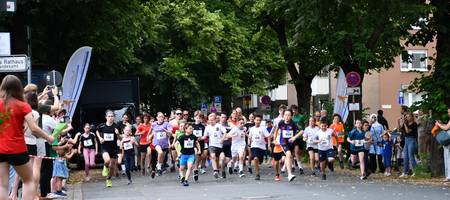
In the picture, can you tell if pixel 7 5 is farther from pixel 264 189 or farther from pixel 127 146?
pixel 127 146

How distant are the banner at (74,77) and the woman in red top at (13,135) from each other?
38.6ft

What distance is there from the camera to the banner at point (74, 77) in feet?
73.7

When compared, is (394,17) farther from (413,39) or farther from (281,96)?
(281,96)

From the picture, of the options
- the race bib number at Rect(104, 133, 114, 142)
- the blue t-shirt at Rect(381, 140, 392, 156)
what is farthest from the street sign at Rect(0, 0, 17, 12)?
the blue t-shirt at Rect(381, 140, 392, 156)

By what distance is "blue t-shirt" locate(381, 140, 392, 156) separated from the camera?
23.9 metres

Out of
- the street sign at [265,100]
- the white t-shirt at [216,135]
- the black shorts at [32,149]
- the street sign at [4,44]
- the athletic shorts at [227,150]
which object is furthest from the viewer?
the street sign at [265,100]

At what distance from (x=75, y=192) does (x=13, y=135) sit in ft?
30.5

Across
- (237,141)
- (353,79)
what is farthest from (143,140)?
(353,79)

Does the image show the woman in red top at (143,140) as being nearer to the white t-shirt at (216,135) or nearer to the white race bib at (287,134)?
the white t-shirt at (216,135)

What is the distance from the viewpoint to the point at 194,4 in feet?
152

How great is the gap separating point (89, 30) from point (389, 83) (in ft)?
104

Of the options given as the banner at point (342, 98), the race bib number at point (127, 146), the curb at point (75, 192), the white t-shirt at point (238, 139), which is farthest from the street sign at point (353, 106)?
the curb at point (75, 192)

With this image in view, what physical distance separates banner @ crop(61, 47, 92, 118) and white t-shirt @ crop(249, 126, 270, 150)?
474cm

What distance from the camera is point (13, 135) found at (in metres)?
10.0
